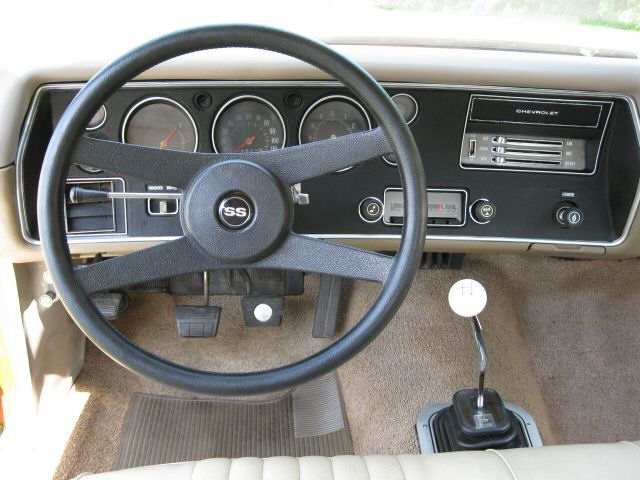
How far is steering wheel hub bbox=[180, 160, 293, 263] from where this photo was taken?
3.23ft

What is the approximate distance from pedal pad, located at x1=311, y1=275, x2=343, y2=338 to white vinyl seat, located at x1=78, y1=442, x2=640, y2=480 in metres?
0.85

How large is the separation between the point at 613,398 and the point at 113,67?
1700mm

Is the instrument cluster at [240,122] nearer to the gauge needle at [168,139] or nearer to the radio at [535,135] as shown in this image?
the gauge needle at [168,139]

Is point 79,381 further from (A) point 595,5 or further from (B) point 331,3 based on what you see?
(A) point 595,5

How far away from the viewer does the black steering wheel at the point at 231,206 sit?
90cm

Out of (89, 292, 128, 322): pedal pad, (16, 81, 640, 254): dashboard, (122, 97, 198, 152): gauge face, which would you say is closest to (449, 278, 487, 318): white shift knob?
(16, 81, 640, 254): dashboard

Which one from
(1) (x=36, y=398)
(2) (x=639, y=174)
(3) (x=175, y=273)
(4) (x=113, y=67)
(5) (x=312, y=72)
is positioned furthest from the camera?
(1) (x=36, y=398)

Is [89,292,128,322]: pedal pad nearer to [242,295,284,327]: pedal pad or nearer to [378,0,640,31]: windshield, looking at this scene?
[242,295,284,327]: pedal pad

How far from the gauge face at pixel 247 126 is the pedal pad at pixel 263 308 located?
0.58 m

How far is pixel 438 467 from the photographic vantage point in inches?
39.0

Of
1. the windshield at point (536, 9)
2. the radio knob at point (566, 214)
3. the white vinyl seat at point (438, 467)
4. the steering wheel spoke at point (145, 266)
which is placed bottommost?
the white vinyl seat at point (438, 467)

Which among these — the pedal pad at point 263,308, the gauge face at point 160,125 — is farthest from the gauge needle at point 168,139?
the pedal pad at point 263,308

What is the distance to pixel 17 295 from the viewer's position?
4.99ft

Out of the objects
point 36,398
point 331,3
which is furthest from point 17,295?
point 331,3
